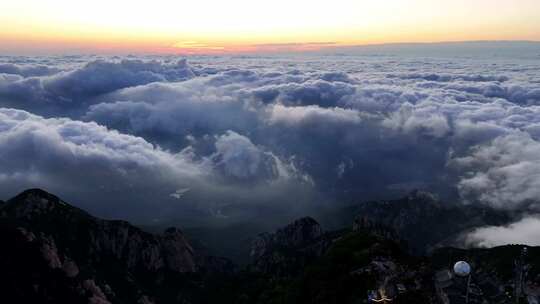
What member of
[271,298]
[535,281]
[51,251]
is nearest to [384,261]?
[271,298]

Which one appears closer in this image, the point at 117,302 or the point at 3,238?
the point at 3,238

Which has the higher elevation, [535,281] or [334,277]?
[334,277]

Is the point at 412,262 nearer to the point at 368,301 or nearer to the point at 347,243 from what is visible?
the point at 368,301

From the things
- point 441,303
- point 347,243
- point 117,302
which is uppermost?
point 441,303

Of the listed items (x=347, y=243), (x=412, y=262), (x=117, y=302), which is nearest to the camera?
(x=412, y=262)

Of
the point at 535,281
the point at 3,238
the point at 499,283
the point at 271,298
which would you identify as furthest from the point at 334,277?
the point at 3,238

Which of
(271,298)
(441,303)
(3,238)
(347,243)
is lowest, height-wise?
(271,298)

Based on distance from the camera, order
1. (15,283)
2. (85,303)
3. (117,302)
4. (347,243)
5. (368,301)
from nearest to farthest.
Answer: (368,301), (347,243), (15,283), (85,303), (117,302)

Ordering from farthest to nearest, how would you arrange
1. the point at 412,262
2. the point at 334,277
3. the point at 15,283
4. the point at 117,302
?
1. the point at 117,302
2. the point at 15,283
3. the point at 334,277
4. the point at 412,262

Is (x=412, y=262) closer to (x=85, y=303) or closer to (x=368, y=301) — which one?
(x=368, y=301)
